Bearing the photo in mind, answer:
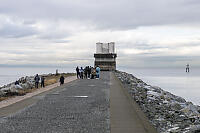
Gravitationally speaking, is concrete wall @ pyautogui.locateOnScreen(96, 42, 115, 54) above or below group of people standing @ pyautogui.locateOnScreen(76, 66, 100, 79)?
above

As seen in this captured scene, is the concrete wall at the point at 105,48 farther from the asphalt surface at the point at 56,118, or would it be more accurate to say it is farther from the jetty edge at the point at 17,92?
the asphalt surface at the point at 56,118

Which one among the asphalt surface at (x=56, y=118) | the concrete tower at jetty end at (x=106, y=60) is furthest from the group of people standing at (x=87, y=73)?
the concrete tower at jetty end at (x=106, y=60)

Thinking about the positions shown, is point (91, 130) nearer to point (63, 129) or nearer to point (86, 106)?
point (63, 129)

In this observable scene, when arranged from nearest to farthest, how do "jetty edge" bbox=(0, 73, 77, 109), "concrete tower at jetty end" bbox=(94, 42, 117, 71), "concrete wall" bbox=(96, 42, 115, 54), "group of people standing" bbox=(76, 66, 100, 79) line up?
"jetty edge" bbox=(0, 73, 77, 109) < "group of people standing" bbox=(76, 66, 100, 79) < "concrete tower at jetty end" bbox=(94, 42, 117, 71) < "concrete wall" bbox=(96, 42, 115, 54)

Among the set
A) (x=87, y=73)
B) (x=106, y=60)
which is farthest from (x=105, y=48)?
(x=87, y=73)

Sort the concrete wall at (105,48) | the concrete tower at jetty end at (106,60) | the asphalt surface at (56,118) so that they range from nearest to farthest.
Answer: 1. the asphalt surface at (56,118)
2. the concrete tower at jetty end at (106,60)
3. the concrete wall at (105,48)

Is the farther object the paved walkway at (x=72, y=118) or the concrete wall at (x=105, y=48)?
the concrete wall at (x=105, y=48)

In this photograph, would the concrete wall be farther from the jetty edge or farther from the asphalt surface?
the asphalt surface

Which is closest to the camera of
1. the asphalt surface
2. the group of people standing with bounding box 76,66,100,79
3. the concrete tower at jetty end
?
the asphalt surface

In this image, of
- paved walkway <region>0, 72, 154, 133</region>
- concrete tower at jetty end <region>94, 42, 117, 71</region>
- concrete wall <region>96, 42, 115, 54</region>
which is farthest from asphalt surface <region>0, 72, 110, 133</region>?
concrete wall <region>96, 42, 115, 54</region>

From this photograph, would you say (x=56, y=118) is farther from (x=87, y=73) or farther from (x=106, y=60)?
(x=106, y=60)

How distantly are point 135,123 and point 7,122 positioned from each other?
11.8 ft

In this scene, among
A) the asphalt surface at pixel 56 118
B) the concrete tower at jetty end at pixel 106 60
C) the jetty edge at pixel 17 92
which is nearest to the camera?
the asphalt surface at pixel 56 118

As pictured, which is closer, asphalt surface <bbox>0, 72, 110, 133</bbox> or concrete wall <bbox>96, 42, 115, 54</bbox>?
asphalt surface <bbox>0, 72, 110, 133</bbox>
